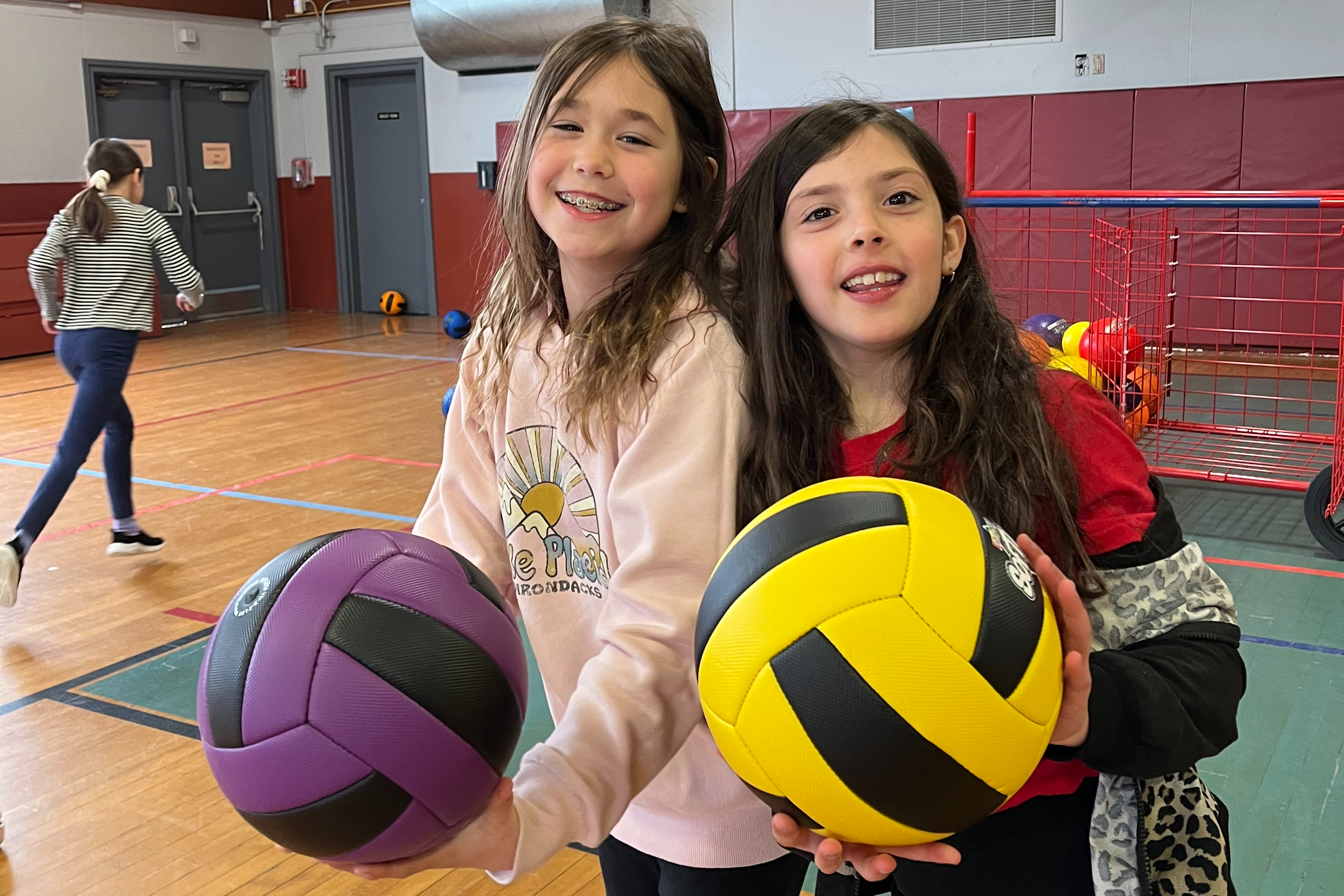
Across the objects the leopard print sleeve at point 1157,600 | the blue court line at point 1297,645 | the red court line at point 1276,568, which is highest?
the leopard print sleeve at point 1157,600

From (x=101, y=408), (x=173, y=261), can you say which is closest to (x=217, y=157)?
(x=173, y=261)

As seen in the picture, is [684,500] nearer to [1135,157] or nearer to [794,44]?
[1135,157]

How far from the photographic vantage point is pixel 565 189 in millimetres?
1371

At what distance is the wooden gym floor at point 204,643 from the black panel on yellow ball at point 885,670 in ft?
4.45

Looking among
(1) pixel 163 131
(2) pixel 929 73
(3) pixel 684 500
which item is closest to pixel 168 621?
(3) pixel 684 500

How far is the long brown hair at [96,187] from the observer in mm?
4570

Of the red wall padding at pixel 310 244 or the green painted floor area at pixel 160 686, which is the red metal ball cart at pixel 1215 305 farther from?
the red wall padding at pixel 310 244

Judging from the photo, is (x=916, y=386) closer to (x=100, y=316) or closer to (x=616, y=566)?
(x=616, y=566)

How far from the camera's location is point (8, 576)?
3721 mm

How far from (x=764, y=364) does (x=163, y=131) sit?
11.2m

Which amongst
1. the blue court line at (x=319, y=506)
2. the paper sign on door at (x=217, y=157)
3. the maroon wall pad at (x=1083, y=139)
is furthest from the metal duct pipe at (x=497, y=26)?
the blue court line at (x=319, y=506)

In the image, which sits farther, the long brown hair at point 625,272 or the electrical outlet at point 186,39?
the electrical outlet at point 186,39

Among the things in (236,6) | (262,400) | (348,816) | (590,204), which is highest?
(236,6)

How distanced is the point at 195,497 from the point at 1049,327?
12.2 ft
